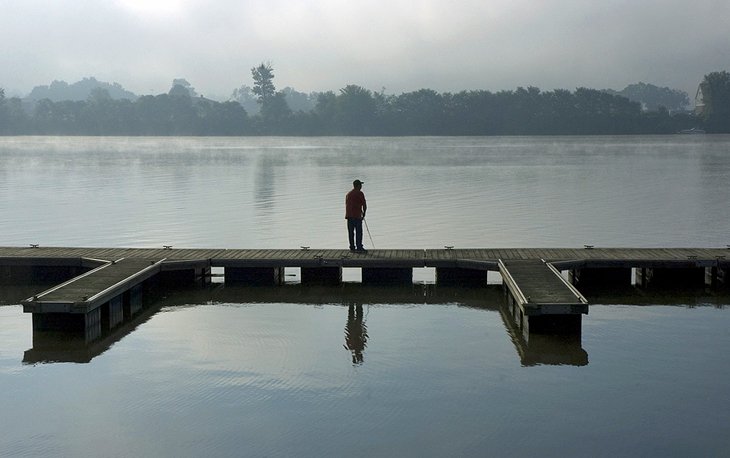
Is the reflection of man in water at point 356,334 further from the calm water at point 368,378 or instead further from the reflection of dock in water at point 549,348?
the reflection of dock in water at point 549,348

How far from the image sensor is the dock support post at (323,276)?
2147 centimetres

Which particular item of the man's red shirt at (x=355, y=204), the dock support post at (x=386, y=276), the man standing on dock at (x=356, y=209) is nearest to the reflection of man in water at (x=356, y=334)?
the dock support post at (x=386, y=276)

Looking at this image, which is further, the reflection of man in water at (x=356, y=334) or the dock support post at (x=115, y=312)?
the dock support post at (x=115, y=312)

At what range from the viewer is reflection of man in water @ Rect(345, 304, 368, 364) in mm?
15528

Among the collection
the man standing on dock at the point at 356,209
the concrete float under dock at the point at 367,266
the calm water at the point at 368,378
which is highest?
the man standing on dock at the point at 356,209

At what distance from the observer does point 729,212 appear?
133ft

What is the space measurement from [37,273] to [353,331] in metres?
8.42

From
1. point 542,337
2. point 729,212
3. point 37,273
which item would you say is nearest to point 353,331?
point 542,337

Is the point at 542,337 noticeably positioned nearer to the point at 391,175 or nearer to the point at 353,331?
the point at 353,331

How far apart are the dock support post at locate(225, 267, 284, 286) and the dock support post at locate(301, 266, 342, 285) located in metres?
0.65

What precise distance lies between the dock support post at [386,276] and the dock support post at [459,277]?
0.69 m

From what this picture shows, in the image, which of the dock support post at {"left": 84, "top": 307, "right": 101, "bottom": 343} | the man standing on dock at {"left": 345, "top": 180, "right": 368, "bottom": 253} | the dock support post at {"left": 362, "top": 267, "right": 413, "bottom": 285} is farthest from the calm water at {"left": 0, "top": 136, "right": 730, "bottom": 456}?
the man standing on dock at {"left": 345, "top": 180, "right": 368, "bottom": 253}

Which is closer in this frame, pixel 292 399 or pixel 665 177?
pixel 292 399

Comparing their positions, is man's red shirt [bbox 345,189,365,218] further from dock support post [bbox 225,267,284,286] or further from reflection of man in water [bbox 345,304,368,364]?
reflection of man in water [bbox 345,304,368,364]
